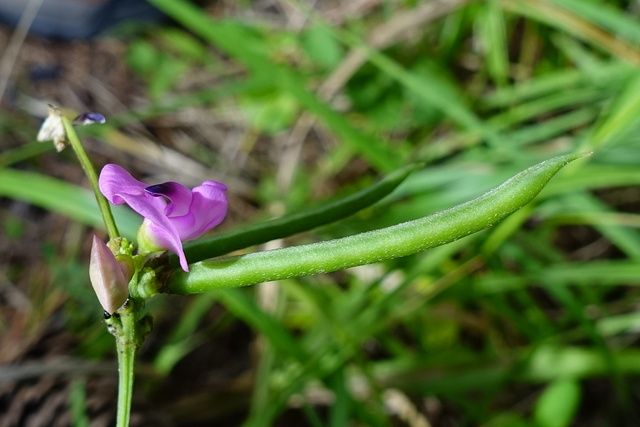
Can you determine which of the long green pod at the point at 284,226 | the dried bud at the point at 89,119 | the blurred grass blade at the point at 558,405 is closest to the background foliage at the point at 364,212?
the blurred grass blade at the point at 558,405

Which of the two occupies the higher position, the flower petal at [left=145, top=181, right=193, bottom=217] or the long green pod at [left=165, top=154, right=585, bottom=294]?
the flower petal at [left=145, top=181, right=193, bottom=217]

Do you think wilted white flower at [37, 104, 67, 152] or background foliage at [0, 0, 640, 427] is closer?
wilted white flower at [37, 104, 67, 152]

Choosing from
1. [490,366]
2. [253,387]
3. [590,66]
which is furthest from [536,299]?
[253,387]

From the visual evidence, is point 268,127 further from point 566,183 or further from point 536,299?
point 566,183

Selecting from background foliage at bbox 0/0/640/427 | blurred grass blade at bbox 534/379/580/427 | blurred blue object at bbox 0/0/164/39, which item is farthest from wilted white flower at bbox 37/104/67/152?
blurred blue object at bbox 0/0/164/39

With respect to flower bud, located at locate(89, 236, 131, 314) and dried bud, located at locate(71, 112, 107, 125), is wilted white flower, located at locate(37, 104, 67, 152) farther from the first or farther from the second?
flower bud, located at locate(89, 236, 131, 314)

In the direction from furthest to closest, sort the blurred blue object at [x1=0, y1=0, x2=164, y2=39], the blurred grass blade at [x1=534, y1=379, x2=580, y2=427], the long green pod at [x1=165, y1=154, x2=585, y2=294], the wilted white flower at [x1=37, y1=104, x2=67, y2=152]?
the blurred blue object at [x1=0, y1=0, x2=164, y2=39] → the blurred grass blade at [x1=534, y1=379, x2=580, y2=427] → the wilted white flower at [x1=37, y1=104, x2=67, y2=152] → the long green pod at [x1=165, y1=154, x2=585, y2=294]

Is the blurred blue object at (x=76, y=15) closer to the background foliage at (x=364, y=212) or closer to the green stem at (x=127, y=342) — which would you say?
the background foliage at (x=364, y=212)
